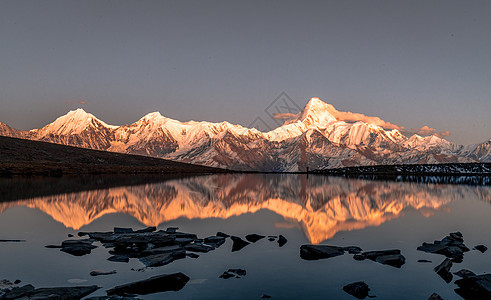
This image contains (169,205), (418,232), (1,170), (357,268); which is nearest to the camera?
(357,268)

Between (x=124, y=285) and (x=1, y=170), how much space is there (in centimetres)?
12570

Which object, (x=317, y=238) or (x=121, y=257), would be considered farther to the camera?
(x=317, y=238)

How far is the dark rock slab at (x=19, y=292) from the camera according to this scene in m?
15.6

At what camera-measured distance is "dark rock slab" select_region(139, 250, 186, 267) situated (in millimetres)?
21438

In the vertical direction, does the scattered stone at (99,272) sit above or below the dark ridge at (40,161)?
below

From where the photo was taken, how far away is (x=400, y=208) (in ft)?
169

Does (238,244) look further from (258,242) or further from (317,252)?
(317,252)

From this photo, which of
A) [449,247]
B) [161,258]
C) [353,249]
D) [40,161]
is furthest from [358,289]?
[40,161]

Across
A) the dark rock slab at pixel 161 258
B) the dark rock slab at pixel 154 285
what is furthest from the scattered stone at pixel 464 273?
the dark rock slab at pixel 161 258

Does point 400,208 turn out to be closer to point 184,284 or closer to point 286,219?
point 286,219

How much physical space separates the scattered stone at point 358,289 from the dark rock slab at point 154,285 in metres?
8.31

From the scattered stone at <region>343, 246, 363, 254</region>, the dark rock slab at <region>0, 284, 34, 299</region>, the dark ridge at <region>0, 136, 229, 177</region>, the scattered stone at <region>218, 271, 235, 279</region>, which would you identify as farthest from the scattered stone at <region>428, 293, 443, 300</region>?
the dark ridge at <region>0, 136, 229, 177</region>

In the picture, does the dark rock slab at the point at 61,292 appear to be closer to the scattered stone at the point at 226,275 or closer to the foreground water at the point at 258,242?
the foreground water at the point at 258,242

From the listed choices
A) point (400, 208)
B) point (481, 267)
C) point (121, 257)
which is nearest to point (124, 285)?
point (121, 257)
